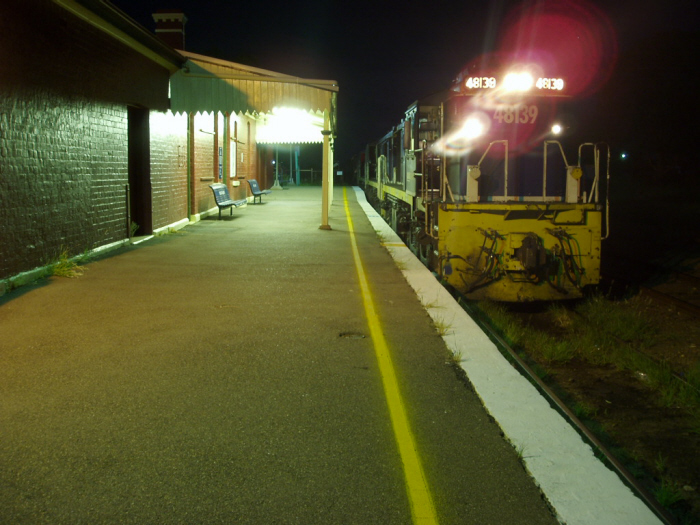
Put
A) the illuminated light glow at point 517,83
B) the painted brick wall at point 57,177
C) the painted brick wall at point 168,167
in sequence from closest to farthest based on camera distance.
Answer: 1. the painted brick wall at point 57,177
2. the illuminated light glow at point 517,83
3. the painted brick wall at point 168,167

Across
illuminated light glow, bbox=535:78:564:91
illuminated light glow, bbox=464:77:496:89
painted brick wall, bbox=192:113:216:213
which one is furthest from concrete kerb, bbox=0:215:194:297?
illuminated light glow, bbox=535:78:564:91

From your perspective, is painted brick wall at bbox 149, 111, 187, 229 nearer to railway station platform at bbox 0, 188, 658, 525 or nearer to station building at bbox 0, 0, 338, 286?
station building at bbox 0, 0, 338, 286

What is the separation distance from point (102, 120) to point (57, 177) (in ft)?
6.72

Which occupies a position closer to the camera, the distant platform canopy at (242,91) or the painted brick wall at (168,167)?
the painted brick wall at (168,167)

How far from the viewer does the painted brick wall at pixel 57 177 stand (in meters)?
8.90

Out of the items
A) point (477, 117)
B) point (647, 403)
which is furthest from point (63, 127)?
point (647, 403)

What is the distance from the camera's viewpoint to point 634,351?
307 inches

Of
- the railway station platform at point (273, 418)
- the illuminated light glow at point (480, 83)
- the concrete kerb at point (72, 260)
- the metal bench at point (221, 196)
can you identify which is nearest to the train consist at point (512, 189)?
the illuminated light glow at point (480, 83)

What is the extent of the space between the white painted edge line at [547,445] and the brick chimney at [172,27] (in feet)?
50.4

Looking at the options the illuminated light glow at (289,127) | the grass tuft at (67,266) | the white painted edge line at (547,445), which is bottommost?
the white painted edge line at (547,445)

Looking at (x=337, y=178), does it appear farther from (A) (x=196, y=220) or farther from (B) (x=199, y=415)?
(B) (x=199, y=415)

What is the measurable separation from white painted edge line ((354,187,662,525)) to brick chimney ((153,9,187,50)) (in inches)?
605

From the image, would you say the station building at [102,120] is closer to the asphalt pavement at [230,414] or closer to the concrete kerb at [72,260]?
the concrete kerb at [72,260]

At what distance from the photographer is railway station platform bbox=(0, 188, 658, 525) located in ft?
12.1
